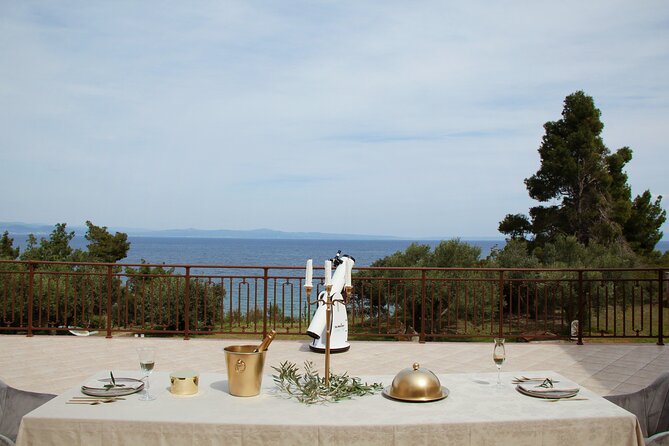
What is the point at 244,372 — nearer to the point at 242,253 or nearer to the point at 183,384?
the point at 183,384

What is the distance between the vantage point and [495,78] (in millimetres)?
11453

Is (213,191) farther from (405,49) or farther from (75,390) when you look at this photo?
(75,390)

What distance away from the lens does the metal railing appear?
6953 millimetres

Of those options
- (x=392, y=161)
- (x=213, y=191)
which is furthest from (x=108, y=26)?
(x=213, y=191)

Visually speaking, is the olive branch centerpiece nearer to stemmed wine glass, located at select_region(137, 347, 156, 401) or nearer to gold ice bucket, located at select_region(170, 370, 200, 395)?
gold ice bucket, located at select_region(170, 370, 200, 395)

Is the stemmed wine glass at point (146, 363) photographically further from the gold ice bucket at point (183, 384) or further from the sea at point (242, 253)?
the sea at point (242, 253)

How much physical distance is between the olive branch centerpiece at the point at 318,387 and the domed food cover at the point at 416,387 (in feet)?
0.38

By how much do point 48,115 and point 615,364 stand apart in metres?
12.2

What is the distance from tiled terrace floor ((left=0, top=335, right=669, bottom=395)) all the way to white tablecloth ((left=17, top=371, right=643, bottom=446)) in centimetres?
296

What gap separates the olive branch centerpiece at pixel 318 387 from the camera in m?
2.32

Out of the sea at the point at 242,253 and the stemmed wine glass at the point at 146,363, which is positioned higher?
the stemmed wine glass at the point at 146,363

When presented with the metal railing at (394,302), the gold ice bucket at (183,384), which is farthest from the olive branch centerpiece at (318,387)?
the metal railing at (394,302)

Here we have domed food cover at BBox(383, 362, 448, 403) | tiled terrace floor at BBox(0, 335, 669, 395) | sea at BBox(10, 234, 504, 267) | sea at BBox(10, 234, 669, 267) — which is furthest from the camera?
sea at BBox(10, 234, 504, 267)

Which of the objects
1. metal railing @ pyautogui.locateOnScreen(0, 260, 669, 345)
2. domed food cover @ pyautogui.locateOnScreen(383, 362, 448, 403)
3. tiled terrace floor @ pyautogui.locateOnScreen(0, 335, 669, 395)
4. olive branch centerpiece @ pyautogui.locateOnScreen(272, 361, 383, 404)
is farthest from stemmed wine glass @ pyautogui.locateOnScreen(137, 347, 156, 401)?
tiled terrace floor @ pyautogui.locateOnScreen(0, 335, 669, 395)
